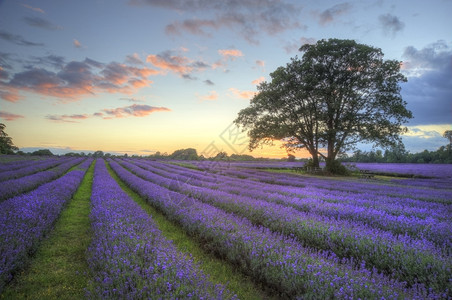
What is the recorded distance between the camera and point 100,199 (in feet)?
22.3

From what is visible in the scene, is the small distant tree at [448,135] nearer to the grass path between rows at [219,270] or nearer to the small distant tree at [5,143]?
the grass path between rows at [219,270]

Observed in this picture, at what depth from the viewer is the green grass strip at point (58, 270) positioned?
305cm

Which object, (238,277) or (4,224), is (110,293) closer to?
(238,277)

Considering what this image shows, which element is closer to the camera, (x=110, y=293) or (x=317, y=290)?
(x=110, y=293)

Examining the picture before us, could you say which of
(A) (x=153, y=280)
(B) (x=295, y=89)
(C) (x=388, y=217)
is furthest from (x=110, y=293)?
(B) (x=295, y=89)

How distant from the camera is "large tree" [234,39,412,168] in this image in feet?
65.1

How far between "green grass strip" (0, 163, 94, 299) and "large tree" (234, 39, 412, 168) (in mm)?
18975

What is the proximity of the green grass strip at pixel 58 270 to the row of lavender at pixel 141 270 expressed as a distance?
15.8 inches

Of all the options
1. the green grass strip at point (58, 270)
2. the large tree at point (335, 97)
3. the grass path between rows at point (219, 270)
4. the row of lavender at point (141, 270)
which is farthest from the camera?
the large tree at point (335, 97)

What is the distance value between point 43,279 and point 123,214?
6.31 feet

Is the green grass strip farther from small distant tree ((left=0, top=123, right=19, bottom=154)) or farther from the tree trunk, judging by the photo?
small distant tree ((left=0, top=123, right=19, bottom=154))

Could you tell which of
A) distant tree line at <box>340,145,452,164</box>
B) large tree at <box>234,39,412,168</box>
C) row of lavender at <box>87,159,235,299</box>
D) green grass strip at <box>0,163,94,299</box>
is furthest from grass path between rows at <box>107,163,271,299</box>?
distant tree line at <box>340,145,452,164</box>

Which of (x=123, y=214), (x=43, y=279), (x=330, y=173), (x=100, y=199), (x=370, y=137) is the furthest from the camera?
(x=330, y=173)

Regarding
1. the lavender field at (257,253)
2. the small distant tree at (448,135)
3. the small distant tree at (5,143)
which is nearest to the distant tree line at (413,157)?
the small distant tree at (448,135)
